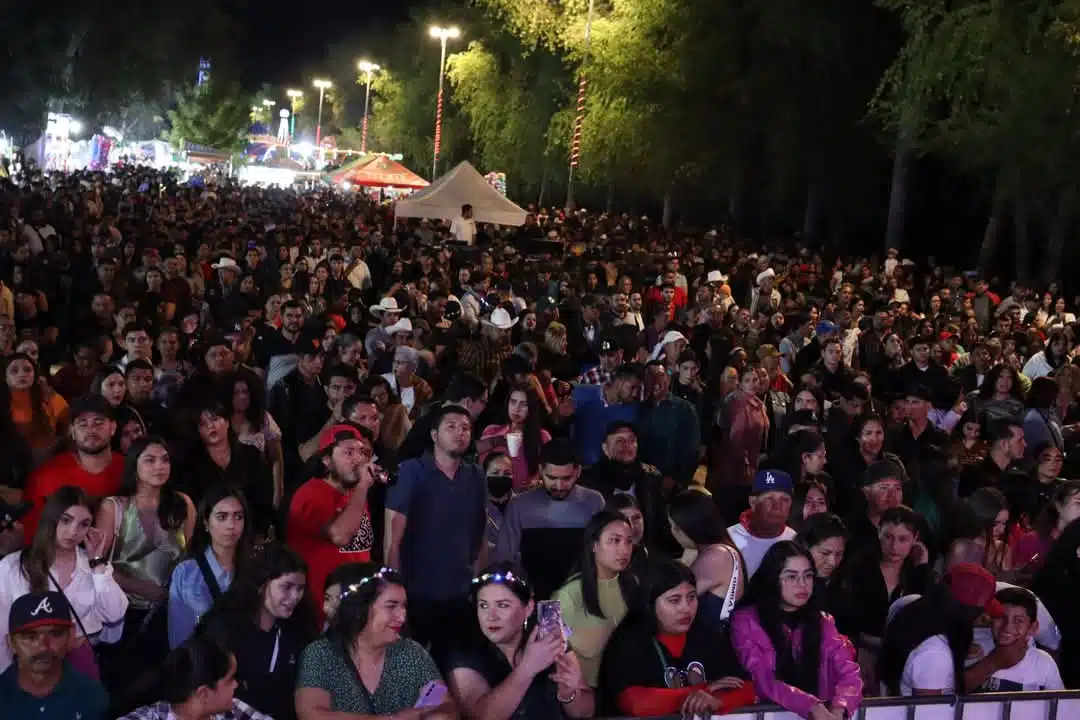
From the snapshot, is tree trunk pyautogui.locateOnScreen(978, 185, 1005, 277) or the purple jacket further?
tree trunk pyautogui.locateOnScreen(978, 185, 1005, 277)

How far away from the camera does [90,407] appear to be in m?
6.44

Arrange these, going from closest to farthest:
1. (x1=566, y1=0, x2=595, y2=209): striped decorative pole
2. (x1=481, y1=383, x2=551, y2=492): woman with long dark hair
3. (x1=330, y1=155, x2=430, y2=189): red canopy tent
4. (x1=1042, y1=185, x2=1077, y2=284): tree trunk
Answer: (x1=481, y1=383, x2=551, y2=492): woman with long dark hair → (x1=1042, y1=185, x2=1077, y2=284): tree trunk → (x1=330, y1=155, x2=430, y2=189): red canopy tent → (x1=566, y1=0, x2=595, y2=209): striped decorative pole

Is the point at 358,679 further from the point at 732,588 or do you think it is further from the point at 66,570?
the point at 732,588

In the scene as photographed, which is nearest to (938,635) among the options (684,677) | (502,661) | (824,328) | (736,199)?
(684,677)

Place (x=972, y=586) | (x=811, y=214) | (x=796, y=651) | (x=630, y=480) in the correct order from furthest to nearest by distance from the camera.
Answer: (x=811, y=214)
(x=630, y=480)
(x=972, y=586)
(x=796, y=651)

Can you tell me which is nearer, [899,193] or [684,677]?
[684,677]

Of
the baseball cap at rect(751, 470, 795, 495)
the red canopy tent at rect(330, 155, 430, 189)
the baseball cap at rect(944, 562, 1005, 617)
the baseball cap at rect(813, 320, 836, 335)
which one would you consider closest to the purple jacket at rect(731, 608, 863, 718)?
the baseball cap at rect(944, 562, 1005, 617)

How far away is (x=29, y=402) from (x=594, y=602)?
457 cm

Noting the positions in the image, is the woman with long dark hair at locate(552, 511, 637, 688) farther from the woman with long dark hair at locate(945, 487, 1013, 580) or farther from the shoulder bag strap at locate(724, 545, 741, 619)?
the woman with long dark hair at locate(945, 487, 1013, 580)

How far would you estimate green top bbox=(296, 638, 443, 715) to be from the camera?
14.6ft

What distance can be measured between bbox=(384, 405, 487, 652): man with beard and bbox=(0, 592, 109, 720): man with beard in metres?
1.85

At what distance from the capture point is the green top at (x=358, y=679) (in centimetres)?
446

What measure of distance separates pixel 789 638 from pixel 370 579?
5.23 feet

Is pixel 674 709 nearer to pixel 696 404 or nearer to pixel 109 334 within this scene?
pixel 696 404
